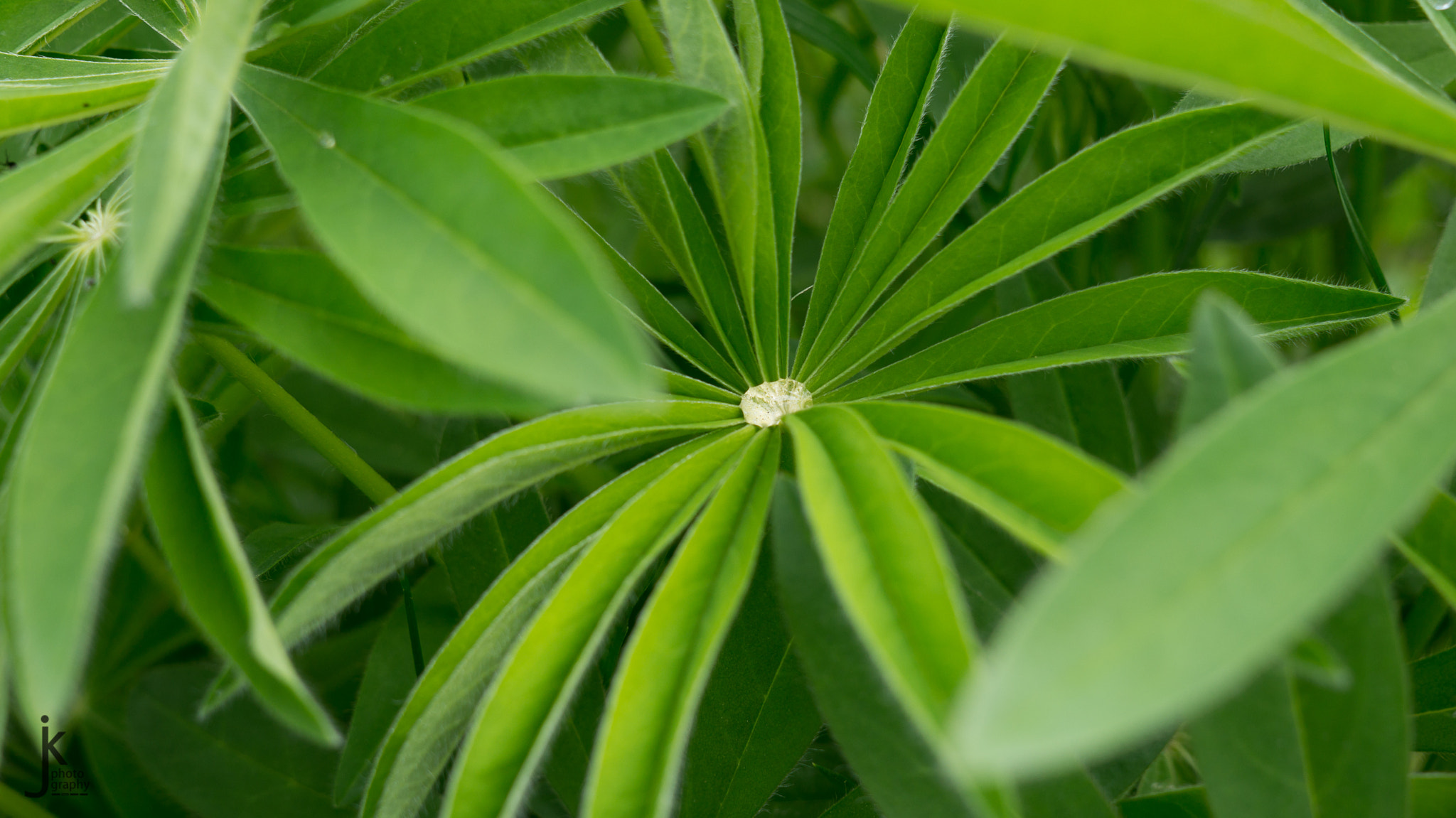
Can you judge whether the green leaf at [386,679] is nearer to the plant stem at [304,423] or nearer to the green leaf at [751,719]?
the plant stem at [304,423]

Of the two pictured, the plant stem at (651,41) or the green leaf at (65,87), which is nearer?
the green leaf at (65,87)

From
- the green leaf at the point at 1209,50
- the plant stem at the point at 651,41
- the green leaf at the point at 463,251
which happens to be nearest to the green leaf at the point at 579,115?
the green leaf at the point at 463,251

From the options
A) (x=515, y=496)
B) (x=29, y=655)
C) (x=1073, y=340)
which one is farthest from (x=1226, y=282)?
(x=29, y=655)

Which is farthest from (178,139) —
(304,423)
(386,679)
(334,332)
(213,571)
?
(386,679)

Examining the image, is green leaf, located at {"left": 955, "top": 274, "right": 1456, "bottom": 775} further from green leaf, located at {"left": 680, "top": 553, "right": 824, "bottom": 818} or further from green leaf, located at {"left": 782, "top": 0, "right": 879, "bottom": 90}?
green leaf, located at {"left": 782, "top": 0, "right": 879, "bottom": 90}

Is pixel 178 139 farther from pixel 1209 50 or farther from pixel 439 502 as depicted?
pixel 1209 50

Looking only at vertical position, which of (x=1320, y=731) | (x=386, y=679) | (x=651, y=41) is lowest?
(x=1320, y=731)
